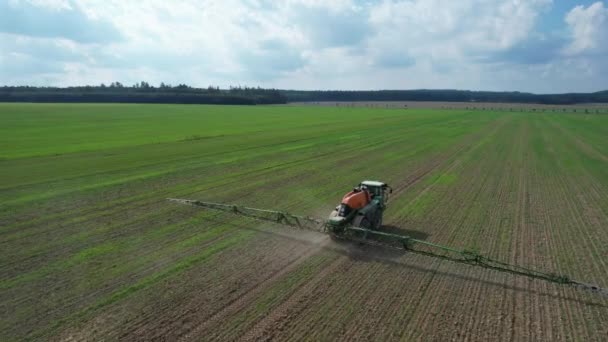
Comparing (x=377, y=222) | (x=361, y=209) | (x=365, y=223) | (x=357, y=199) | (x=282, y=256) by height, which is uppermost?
(x=357, y=199)

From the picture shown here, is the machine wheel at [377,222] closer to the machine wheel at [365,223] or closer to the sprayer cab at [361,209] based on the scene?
the sprayer cab at [361,209]

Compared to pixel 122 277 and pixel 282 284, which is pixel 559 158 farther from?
pixel 122 277

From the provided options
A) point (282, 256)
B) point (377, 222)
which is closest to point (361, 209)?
point (377, 222)

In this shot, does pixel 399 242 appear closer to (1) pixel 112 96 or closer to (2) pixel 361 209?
(2) pixel 361 209

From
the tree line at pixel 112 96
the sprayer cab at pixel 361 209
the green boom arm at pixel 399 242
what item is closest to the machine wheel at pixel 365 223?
the sprayer cab at pixel 361 209

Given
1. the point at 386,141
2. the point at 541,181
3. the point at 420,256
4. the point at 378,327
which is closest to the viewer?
the point at 378,327

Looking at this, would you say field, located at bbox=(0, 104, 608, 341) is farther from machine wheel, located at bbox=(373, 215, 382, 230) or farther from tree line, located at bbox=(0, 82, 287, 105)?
tree line, located at bbox=(0, 82, 287, 105)

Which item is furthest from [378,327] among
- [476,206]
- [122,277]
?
[476,206]
